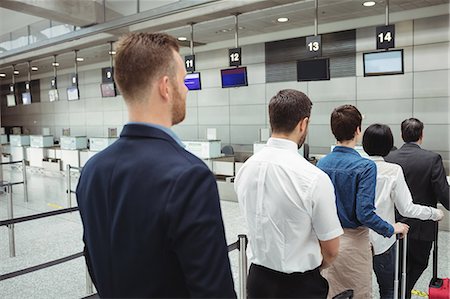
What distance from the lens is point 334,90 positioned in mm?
9227

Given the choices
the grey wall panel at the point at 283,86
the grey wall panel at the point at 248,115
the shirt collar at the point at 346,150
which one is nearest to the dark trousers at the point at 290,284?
the shirt collar at the point at 346,150

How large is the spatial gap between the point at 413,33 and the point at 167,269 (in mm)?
8385

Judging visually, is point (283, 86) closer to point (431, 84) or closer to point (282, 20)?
point (282, 20)

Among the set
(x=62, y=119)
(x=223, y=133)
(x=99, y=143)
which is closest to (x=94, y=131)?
(x=62, y=119)

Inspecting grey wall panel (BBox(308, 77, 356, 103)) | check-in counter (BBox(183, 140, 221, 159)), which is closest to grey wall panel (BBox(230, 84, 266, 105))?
grey wall panel (BBox(308, 77, 356, 103))

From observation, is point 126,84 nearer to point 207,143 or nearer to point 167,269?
point 167,269

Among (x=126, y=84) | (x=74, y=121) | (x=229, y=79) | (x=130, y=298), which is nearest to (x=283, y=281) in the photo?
(x=130, y=298)

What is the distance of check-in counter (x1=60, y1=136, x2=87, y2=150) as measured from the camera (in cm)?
1301

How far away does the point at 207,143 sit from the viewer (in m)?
9.70

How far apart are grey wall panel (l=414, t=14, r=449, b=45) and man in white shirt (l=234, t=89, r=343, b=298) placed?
23.7 feet

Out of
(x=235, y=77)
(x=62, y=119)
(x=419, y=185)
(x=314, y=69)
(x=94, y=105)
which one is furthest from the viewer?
(x=62, y=119)

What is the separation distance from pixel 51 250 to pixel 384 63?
577 cm

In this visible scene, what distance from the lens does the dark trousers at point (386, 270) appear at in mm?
2705

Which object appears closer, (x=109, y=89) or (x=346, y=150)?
(x=346, y=150)
